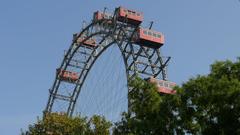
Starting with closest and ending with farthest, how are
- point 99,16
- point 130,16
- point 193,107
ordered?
point 193,107
point 130,16
point 99,16

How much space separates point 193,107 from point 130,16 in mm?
33170

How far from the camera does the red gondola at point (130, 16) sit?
65188 mm

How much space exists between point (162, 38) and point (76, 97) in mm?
24324

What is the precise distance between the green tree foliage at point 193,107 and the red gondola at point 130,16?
96.1ft

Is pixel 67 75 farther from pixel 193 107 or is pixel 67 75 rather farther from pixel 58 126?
pixel 193 107

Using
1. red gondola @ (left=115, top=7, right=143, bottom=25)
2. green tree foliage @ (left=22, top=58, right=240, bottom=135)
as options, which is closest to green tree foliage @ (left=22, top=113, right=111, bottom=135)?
green tree foliage @ (left=22, top=58, right=240, bottom=135)

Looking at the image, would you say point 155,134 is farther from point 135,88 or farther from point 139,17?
point 139,17

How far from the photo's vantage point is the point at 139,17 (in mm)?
65625

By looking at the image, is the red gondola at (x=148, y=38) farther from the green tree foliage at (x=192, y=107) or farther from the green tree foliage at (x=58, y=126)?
the green tree foliage at (x=192, y=107)

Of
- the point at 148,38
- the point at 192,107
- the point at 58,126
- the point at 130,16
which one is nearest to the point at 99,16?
the point at 130,16

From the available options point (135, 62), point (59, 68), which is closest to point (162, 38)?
point (135, 62)

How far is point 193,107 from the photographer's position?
1325 inches

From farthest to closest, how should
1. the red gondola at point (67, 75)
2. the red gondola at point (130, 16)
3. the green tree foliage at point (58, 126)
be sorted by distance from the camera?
the red gondola at point (67, 75) → the red gondola at point (130, 16) → the green tree foliage at point (58, 126)

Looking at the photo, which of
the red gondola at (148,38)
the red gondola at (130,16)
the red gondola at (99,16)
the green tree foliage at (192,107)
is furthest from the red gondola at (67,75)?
the green tree foliage at (192,107)
